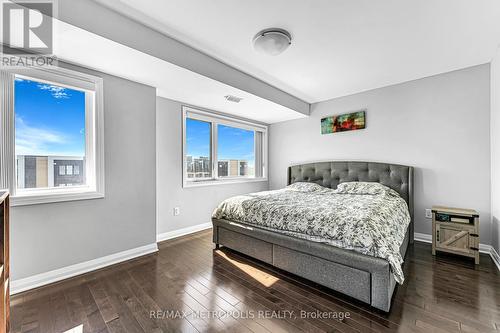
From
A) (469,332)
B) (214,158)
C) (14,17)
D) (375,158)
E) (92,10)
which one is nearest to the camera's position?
(469,332)

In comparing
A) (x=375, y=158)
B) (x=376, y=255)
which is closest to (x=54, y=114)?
(x=376, y=255)

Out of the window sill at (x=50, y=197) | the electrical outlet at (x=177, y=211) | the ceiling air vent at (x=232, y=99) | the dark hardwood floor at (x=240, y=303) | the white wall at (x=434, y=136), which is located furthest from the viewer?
the electrical outlet at (x=177, y=211)

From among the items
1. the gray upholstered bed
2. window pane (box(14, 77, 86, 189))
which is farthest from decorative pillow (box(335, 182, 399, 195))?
window pane (box(14, 77, 86, 189))

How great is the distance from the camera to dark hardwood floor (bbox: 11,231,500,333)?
1598 mm

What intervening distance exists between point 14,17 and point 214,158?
3.04 metres

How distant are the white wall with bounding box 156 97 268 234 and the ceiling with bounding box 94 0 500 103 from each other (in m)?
1.38

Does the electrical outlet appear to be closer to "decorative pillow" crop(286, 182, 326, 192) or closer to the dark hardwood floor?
the dark hardwood floor

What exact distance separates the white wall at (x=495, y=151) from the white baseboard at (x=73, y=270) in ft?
14.3

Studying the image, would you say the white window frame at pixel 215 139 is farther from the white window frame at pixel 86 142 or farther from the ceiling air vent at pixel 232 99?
the white window frame at pixel 86 142

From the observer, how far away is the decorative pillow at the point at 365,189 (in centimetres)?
327

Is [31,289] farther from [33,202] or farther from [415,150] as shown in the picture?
[415,150]

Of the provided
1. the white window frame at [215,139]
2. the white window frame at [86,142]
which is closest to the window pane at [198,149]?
the white window frame at [215,139]

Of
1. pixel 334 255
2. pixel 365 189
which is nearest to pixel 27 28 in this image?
pixel 334 255

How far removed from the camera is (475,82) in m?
2.97
